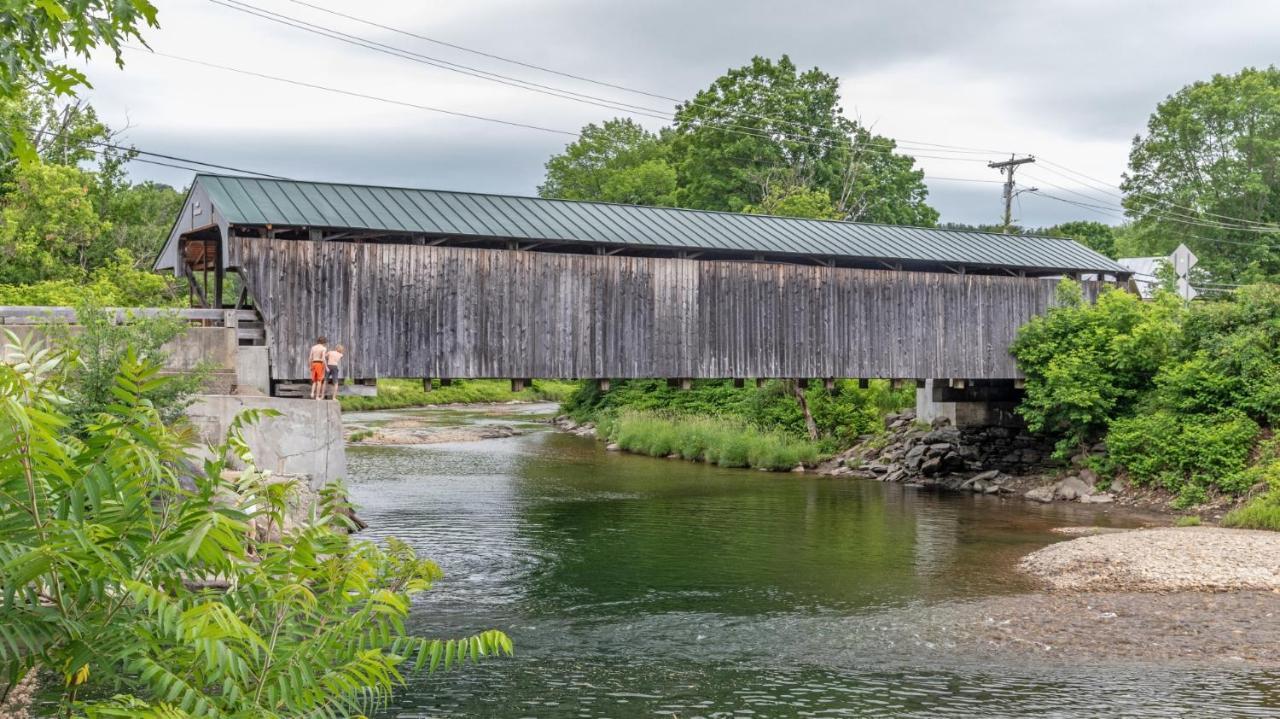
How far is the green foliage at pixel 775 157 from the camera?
47094 mm

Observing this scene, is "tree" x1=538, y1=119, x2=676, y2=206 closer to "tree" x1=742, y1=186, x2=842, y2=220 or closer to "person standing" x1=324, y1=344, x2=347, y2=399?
"tree" x1=742, y1=186, x2=842, y2=220

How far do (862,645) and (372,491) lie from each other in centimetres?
1322

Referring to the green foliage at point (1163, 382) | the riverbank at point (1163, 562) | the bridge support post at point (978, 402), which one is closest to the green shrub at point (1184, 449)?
the green foliage at point (1163, 382)

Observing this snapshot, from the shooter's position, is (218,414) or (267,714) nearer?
(267,714)

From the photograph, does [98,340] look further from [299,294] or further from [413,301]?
[413,301]

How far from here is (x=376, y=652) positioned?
3.83 meters

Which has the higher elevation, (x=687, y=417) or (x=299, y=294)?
(x=299, y=294)

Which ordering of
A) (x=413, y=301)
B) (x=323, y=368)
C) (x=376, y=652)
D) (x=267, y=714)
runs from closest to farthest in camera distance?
(x=267, y=714) → (x=376, y=652) → (x=323, y=368) → (x=413, y=301)

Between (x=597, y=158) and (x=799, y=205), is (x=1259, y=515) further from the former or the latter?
(x=597, y=158)

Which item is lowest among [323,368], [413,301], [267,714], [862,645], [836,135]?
[862,645]

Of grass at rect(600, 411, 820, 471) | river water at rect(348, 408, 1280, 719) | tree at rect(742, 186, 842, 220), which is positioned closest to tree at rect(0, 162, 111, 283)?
river water at rect(348, 408, 1280, 719)

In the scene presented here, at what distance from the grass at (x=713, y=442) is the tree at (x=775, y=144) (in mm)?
15215

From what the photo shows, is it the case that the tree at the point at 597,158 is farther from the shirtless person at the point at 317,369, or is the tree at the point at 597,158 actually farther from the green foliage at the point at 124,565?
the green foliage at the point at 124,565

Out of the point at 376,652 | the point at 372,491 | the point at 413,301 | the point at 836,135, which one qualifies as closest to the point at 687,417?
the point at 372,491
